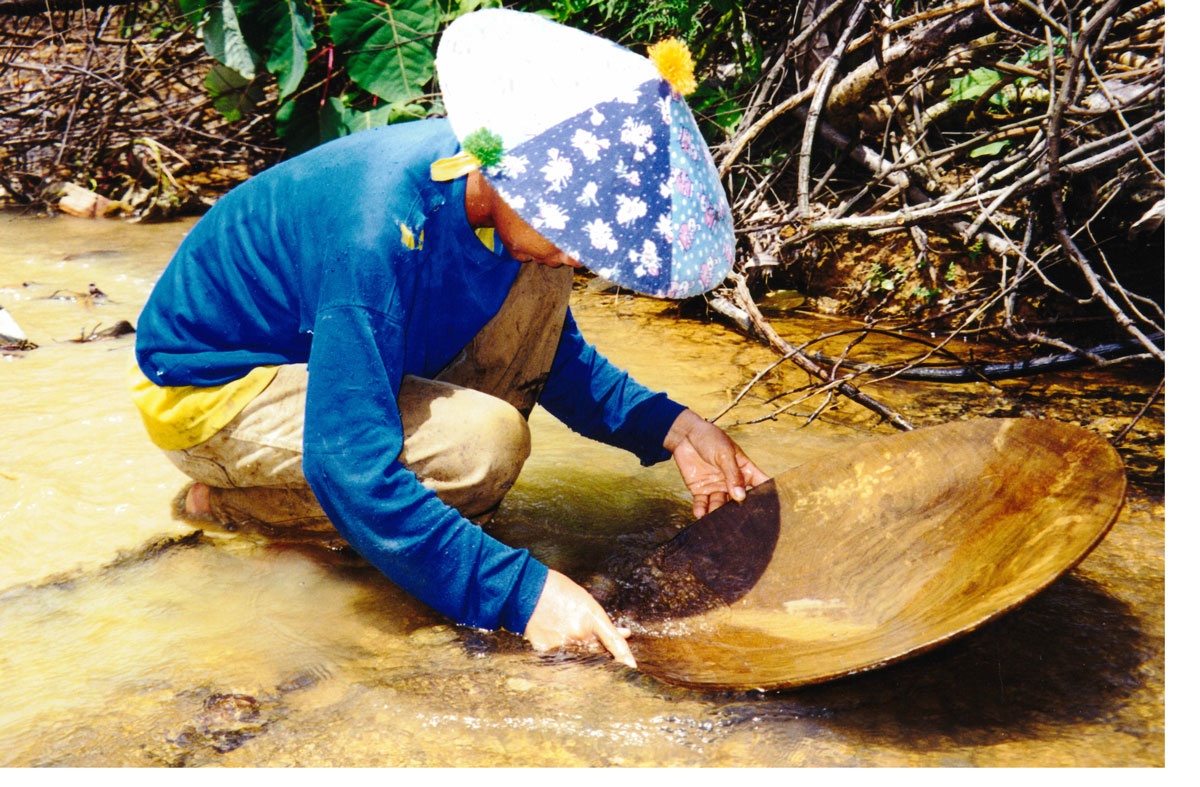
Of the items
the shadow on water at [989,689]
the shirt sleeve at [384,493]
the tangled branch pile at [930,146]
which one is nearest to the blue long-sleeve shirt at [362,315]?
the shirt sleeve at [384,493]

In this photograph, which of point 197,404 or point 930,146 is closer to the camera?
point 197,404

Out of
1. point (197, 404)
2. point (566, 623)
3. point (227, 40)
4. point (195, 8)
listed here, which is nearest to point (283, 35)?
point (227, 40)

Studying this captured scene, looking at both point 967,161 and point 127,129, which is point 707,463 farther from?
point 127,129

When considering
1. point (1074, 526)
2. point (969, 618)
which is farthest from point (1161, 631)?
point (969, 618)

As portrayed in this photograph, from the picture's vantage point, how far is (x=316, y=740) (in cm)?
126

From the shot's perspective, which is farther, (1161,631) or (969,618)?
(1161,631)

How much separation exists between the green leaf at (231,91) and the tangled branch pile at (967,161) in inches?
92.8

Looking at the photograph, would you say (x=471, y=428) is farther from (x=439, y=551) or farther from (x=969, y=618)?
(x=969, y=618)

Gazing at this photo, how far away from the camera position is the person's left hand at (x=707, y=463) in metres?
1.83

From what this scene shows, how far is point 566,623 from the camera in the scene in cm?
142

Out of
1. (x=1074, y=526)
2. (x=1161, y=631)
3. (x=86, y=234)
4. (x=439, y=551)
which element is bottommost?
(x=86, y=234)

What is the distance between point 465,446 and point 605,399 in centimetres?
43

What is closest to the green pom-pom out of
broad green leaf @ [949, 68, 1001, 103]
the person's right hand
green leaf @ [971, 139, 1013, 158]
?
the person's right hand

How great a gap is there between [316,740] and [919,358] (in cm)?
168
